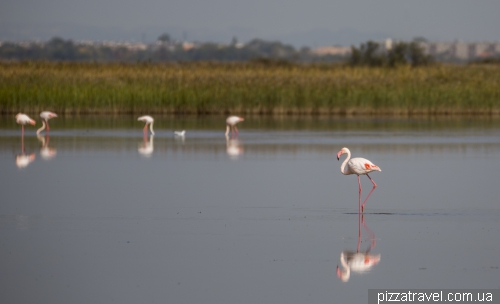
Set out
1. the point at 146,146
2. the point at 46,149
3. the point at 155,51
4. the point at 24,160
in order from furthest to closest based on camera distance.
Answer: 1. the point at 155,51
2. the point at 146,146
3. the point at 46,149
4. the point at 24,160

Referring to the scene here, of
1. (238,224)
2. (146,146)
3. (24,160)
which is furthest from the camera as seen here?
(146,146)

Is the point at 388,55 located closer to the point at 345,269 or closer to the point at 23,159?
the point at 23,159

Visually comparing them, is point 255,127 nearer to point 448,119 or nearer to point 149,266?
point 448,119

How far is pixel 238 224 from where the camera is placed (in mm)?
9211

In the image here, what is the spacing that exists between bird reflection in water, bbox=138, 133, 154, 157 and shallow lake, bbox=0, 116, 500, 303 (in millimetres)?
212

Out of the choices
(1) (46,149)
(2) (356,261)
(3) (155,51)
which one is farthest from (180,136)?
(3) (155,51)

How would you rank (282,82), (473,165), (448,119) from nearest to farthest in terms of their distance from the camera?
1. (473,165)
2. (448,119)
3. (282,82)

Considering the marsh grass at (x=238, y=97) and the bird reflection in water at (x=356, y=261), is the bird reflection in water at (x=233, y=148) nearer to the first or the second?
the bird reflection in water at (x=356, y=261)

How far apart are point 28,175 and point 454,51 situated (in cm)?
13745

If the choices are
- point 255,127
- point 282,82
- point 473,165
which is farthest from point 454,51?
point 473,165

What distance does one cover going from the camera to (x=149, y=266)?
727cm

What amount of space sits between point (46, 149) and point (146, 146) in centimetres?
210

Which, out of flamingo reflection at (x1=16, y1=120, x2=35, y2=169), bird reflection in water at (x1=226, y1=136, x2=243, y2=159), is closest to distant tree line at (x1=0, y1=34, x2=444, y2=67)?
bird reflection in water at (x1=226, y1=136, x2=243, y2=159)

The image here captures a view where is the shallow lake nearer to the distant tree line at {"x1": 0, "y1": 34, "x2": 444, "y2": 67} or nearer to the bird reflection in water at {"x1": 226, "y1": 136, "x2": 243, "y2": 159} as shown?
the bird reflection in water at {"x1": 226, "y1": 136, "x2": 243, "y2": 159}
